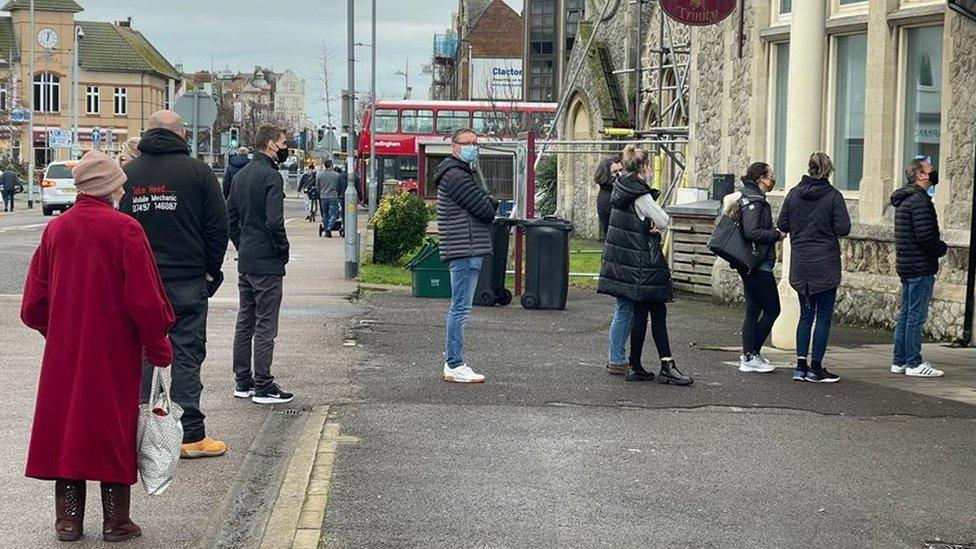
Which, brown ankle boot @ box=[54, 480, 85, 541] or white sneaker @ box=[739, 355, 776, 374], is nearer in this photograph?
brown ankle boot @ box=[54, 480, 85, 541]

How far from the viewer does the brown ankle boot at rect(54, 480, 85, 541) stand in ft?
20.7

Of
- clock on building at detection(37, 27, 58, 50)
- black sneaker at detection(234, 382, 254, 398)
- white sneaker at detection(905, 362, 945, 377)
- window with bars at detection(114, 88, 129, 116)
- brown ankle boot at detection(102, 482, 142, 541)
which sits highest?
clock on building at detection(37, 27, 58, 50)

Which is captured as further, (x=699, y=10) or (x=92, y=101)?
(x=92, y=101)

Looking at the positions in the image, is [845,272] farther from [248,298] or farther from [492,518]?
[492,518]

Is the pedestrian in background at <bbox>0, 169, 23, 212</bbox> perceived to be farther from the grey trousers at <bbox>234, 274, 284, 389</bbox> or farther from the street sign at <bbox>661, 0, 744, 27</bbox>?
Result: the grey trousers at <bbox>234, 274, 284, 389</bbox>

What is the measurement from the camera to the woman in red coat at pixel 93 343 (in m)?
6.18

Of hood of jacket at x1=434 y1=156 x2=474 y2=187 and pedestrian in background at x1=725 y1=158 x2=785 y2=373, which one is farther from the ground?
hood of jacket at x1=434 y1=156 x2=474 y2=187

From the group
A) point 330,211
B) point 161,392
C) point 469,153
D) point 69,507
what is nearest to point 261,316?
point 469,153

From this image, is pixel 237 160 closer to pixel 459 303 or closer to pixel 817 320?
pixel 459 303

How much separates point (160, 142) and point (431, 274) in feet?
34.8

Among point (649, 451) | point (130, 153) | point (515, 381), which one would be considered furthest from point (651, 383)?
point (130, 153)

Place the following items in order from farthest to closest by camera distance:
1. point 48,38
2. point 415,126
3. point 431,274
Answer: point 48,38 → point 415,126 → point 431,274

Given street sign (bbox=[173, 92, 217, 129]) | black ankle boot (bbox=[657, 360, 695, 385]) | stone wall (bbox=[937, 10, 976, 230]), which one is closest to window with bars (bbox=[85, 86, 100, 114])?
street sign (bbox=[173, 92, 217, 129])

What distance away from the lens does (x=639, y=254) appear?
1126 cm
